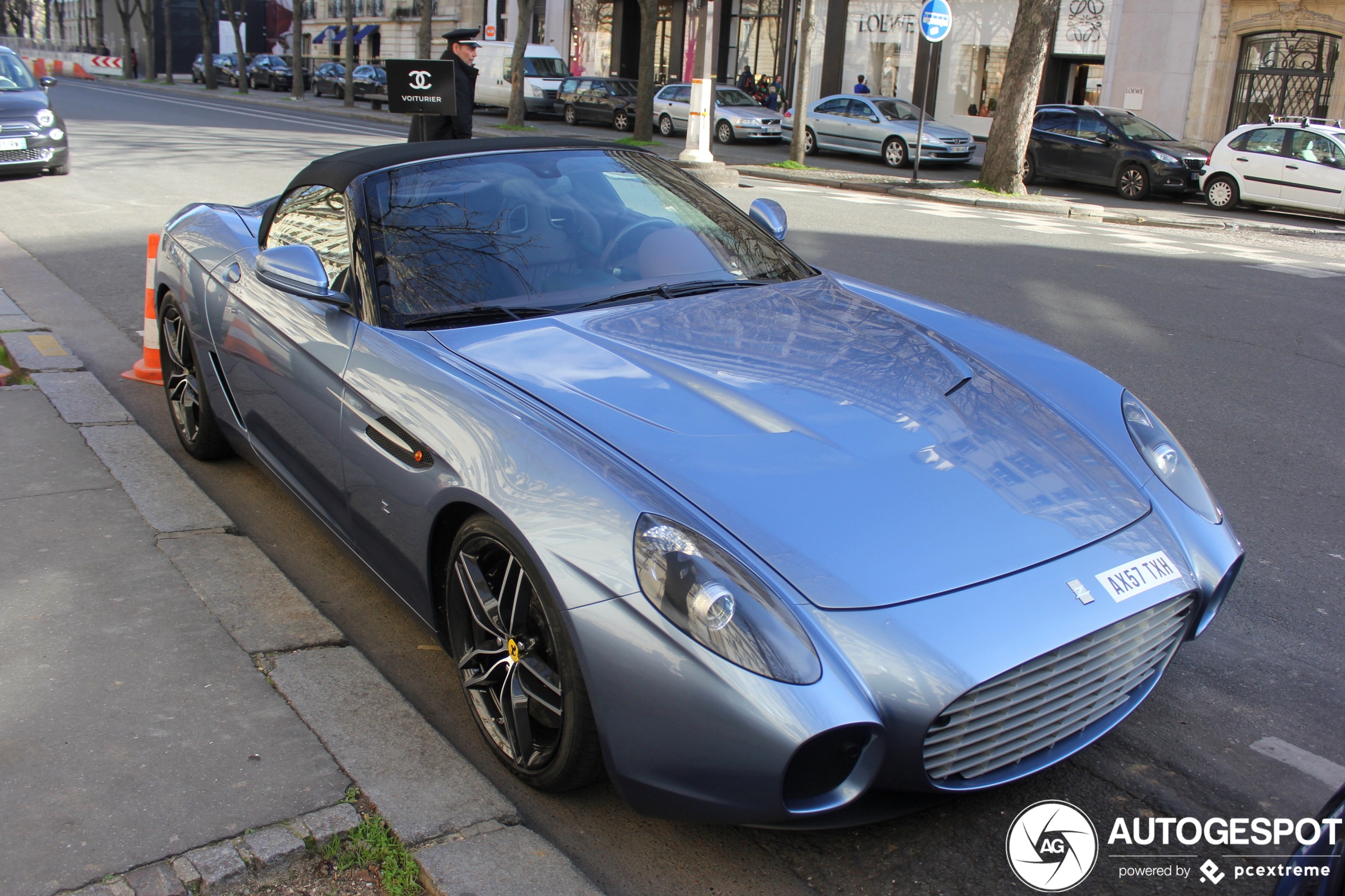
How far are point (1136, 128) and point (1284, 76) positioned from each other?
8.27 meters

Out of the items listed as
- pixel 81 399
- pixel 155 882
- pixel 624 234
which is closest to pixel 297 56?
pixel 81 399

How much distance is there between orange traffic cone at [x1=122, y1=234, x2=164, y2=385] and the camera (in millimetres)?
5477

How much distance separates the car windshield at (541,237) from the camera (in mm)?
3297

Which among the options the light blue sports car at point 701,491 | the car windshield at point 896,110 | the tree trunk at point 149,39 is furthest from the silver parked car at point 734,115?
the tree trunk at point 149,39

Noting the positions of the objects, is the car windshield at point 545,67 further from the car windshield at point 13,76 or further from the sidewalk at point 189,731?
the sidewalk at point 189,731

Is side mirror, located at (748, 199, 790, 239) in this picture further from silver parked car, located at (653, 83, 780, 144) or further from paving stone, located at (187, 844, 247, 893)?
silver parked car, located at (653, 83, 780, 144)

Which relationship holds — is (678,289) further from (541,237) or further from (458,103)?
(458,103)

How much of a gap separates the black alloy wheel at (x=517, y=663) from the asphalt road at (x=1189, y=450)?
0.15m

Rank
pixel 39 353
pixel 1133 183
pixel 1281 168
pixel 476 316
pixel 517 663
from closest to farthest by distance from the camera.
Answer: pixel 517 663 < pixel 476 316 < pixel 39 353 < pixel 1281 168 < pixel 1133 183

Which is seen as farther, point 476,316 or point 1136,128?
point 1136,128

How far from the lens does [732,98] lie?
92.6 ft

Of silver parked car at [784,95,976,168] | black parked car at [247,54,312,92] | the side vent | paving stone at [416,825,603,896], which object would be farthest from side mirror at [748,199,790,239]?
black parked car at [247,54,312,92]

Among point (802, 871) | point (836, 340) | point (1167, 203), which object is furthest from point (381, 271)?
point (1167, 203)

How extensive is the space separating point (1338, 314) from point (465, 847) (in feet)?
28.0
